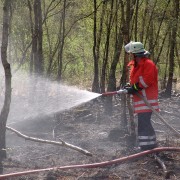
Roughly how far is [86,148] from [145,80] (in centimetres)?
185

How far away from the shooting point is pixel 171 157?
20.6ft

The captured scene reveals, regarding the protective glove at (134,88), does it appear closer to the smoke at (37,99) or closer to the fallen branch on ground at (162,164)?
the fallen branch on ground at (162,164)

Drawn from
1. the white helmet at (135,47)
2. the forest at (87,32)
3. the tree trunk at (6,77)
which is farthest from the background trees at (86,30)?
the tree trunk at (6,77)

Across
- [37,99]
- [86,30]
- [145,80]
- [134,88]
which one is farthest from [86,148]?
[86,30]

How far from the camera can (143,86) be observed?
21.2 ft

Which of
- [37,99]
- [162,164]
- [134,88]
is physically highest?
[134,88]

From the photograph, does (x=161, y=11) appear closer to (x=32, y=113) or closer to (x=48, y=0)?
(x=48, y=0)

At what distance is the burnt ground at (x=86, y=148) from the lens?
555 centimetres

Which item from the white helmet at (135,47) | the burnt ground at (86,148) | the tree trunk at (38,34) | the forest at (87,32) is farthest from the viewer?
the forest at (87,32)

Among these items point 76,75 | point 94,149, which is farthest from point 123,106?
point 76,75

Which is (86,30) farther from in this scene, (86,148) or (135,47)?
(135,47)

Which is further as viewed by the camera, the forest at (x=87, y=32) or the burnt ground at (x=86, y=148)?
the forest at (x=87, y=32)

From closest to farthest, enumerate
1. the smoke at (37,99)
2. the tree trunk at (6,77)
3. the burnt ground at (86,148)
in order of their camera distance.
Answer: the burnt ground at (86,148), the tree trunk at (6,77), the smoke at (37,99)

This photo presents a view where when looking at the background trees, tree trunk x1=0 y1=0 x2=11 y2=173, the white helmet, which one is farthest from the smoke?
tree trunk x1=0 y1=0 x2=11 y2=173
